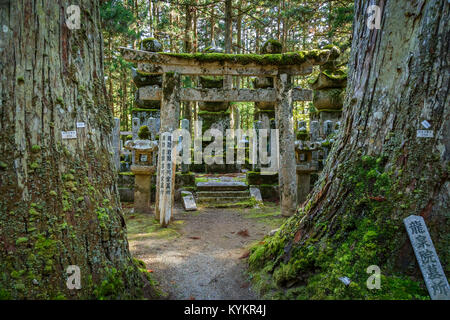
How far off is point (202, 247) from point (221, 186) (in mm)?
4105

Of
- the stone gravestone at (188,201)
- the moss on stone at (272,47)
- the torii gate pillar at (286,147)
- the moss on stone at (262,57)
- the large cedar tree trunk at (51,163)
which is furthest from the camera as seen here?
the moss on stone at (272,47)

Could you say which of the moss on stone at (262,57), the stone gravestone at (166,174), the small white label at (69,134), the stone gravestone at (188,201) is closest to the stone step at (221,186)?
the stone gravestone at (188,201)

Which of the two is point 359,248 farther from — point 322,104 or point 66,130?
point 322,104

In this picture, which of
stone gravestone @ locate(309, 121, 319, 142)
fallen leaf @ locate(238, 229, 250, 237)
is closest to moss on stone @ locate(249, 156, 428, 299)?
fallen leaf @ locate(238, 229, 250, 237)

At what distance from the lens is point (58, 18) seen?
76.9 inches

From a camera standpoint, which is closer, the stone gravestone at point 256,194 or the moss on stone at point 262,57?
the moss on stone at point 262,57

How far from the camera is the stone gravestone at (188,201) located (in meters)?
7.36

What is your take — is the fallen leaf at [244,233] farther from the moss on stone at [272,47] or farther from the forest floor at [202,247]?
the moss on stone at [272,47]

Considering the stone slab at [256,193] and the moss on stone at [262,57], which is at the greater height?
the moss on stone at [262,57]

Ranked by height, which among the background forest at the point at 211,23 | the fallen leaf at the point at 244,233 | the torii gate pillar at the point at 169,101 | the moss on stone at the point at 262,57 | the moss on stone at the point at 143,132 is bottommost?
the fallen leaf at the point at 244,233

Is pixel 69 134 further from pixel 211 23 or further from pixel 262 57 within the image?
pixel 211 23

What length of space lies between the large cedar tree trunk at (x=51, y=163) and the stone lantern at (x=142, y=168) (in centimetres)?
451
